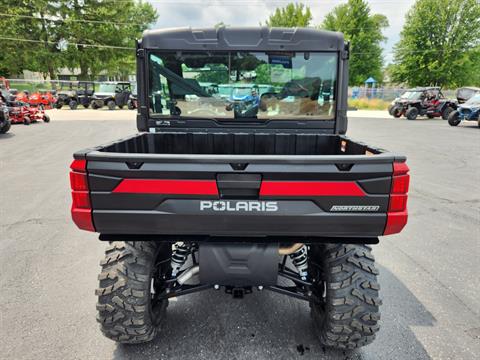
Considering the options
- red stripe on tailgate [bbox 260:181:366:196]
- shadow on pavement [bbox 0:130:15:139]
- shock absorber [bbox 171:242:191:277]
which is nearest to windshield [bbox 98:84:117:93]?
shadow on pavement [bbox 0:130:15:139]

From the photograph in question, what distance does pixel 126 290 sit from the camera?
217 centimetres

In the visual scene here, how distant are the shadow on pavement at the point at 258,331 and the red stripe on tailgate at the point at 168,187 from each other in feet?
4.40

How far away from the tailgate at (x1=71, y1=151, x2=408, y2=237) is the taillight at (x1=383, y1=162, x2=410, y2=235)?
29 millimetres

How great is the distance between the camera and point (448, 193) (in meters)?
6.42

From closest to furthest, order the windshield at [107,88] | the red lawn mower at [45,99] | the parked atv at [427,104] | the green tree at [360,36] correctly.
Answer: the parked atv at [427,104]
the red lawn mower at [45,99]
the windshield at [107,88]
the green tree at [360,36]

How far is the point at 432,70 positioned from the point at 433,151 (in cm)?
3257

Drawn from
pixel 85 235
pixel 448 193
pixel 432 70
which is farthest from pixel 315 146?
pixel 432 70

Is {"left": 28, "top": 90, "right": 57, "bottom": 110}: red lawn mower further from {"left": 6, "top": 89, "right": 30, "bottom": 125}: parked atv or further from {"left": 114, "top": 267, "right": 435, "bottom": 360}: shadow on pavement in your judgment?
{"left": 114, "top": 267, "right": 435, "bottom": 360}: shadow on pavement

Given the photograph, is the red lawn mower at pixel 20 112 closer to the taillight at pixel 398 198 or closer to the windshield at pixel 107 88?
the windshield at pixel 107 88

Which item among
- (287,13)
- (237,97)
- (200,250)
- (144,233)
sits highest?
(287,13)

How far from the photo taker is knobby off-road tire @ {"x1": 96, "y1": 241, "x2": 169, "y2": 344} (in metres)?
2.18

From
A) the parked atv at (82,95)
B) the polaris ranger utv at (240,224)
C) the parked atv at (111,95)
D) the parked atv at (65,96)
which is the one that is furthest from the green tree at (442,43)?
the polaris ranger utv at (240,224)

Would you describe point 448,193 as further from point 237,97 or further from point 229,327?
point 229,327

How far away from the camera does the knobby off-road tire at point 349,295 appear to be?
217 centimetres
